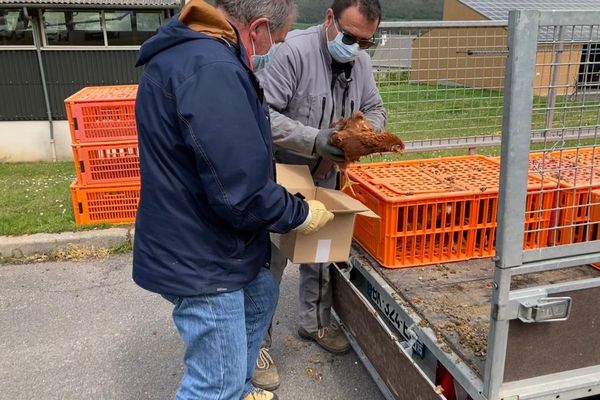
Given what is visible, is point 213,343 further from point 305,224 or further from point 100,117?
point 100,117

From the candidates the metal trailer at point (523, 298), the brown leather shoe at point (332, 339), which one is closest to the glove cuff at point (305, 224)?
the metal trailer at point (523, 298)

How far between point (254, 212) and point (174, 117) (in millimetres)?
467

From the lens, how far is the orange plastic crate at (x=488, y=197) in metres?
2.78

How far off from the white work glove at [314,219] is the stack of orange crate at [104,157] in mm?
3997

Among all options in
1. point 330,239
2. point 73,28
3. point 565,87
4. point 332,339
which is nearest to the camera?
point 565,87

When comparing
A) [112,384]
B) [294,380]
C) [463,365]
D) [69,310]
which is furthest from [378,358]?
[69,310]

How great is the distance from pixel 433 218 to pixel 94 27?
10.6m

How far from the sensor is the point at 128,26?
11758mm

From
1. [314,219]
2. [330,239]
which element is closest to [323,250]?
[330,239]

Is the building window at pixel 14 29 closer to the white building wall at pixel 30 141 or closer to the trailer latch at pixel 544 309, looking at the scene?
the white building wall at pixel 30 141

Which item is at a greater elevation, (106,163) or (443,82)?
(443,82)

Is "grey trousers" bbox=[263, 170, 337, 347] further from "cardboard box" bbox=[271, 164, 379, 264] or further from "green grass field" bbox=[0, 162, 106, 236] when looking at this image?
"green grass field" bbox=[0, 162, 106, 236]

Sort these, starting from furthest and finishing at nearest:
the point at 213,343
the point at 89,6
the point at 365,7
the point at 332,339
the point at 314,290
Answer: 1. the point at 89,6
2. the point at 332,339
3. the point at 314,290
4. the point at 365,7
5. the point at 213,343

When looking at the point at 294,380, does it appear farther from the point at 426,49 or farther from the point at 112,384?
the point at 426,49
